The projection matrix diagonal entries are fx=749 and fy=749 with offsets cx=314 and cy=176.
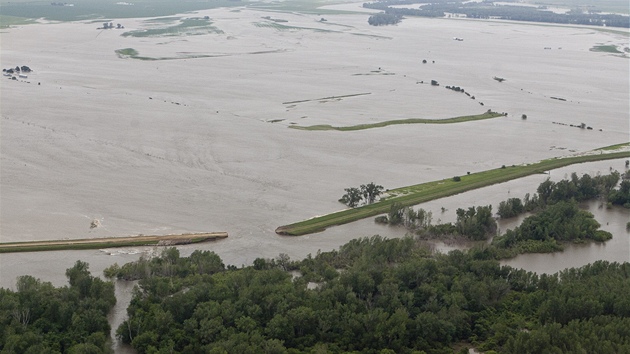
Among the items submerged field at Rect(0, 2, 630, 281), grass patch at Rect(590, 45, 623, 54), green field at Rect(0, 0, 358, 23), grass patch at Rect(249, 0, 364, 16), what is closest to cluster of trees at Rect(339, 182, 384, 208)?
submerged field at Rect(0, 2, 630, 281)

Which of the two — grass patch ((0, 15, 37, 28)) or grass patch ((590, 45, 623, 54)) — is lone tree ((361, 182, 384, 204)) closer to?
grass patch ((590, 45, 623, 54))

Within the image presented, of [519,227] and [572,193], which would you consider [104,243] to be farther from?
[572,193]

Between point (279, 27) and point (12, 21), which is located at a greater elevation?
point (12, 21)

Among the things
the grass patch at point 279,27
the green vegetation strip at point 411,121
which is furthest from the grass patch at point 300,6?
the green vegetation strip at point 411,121

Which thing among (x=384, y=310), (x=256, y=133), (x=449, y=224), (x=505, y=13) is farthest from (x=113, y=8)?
(x=384, y=310)

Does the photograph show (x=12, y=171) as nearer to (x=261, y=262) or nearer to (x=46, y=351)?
(x=261, y=262)
